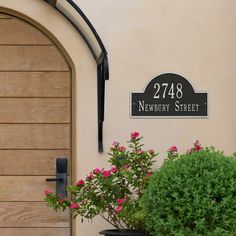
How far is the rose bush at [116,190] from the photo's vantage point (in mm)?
6043

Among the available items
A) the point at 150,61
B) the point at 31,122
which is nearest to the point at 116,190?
the point at 31,122

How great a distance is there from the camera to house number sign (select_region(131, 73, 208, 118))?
21.6 feet

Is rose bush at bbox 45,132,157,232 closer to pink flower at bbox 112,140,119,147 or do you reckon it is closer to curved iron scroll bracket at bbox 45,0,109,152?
pink flower at bbox 112,140,119,147

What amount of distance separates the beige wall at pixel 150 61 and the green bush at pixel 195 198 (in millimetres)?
990

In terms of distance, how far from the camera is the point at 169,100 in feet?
21.7

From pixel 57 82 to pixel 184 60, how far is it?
1034 mm

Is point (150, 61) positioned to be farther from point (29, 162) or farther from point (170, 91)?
point (29, 162)

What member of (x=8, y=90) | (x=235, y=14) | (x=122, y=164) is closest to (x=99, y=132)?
(x=122, y=164)

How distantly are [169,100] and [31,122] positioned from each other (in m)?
1.12

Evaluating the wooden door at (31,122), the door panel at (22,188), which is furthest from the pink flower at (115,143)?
the door panel at (22,188)

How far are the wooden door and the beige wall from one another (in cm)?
15

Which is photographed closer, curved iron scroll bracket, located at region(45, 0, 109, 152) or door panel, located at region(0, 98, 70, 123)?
curved iron scroll bracket, located at region(45, 0, 109, 152)

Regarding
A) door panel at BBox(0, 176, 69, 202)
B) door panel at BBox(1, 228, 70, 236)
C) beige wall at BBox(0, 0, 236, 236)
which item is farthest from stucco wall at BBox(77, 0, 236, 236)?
door panel at BBox(1, 228, 70, 236)

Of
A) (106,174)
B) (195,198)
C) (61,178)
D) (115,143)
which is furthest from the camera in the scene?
(61,178)
